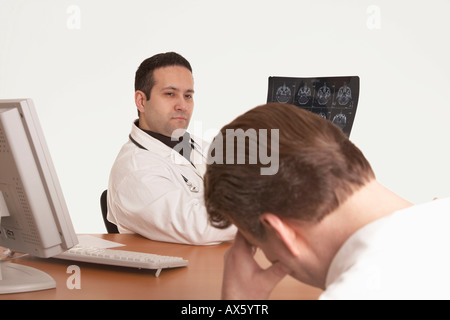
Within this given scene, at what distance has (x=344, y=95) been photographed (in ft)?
7.85

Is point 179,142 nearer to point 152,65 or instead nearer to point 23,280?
point 152,65

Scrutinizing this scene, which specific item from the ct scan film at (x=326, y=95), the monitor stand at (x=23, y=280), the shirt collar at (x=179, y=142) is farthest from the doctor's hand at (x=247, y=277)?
the shirt collar at (x=179, y=142)

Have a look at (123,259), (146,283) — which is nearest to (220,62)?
(123,259)

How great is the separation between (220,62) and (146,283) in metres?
3.88

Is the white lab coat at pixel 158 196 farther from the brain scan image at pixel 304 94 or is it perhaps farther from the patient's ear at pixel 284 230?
the patient's ear at pixel 284 230

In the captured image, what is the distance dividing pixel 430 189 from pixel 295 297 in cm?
429

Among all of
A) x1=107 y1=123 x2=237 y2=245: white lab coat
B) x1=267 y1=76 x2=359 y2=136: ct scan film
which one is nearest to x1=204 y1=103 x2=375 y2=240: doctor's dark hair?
x1=107 y1=123 x2=237 y2=245: white lab coat

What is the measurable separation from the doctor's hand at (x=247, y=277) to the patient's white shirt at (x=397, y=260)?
270 mm

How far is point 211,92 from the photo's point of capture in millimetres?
5047

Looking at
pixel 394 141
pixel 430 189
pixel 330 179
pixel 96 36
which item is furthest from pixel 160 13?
pixel 330 179

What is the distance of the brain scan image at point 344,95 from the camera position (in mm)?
2381

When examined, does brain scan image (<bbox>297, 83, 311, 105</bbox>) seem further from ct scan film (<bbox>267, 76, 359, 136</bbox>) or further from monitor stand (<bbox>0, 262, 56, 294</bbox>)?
monitor stand (<bbox>0, 262, 56, 294</bbox>)

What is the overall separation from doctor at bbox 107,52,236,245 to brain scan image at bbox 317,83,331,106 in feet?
2.21

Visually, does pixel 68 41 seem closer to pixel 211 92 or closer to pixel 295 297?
pixel 211 92
